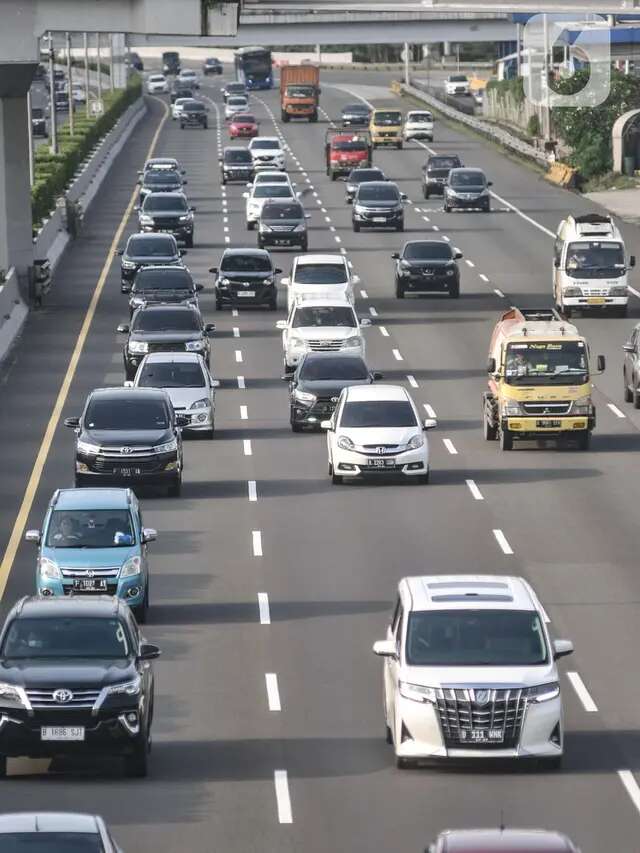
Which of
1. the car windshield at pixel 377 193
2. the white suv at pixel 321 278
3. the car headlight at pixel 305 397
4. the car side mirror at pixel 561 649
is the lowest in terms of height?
the car windshield at pixel 377 193

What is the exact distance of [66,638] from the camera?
21.9 m

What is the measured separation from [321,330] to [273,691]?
86.3 ft

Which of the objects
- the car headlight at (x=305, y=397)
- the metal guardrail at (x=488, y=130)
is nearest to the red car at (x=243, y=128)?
the metal guardrail at (x=488, y=130)

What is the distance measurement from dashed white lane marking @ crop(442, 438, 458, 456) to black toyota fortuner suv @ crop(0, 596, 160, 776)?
21.0 meters

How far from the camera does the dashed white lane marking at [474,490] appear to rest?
124ft

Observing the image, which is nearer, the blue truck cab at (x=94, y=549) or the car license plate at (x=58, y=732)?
the car license plate at (x=58, y=732)

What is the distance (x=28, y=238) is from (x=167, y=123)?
79.3 meters

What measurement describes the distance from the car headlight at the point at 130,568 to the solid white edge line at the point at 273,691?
3041 mm

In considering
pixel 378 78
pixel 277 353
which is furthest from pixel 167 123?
pixel 277 353

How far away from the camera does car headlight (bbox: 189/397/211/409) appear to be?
43.6 metres

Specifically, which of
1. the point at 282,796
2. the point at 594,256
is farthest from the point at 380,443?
the point at 594,256

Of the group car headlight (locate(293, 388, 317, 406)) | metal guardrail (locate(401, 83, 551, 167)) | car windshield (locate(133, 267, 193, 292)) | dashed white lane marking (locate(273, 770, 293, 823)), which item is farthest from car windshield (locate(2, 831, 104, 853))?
metal guardrail (locate(401, 83, 551, 167))

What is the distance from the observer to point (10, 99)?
204ft

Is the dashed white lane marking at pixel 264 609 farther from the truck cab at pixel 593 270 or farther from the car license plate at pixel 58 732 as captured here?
the truck cab at pixel 593 270
